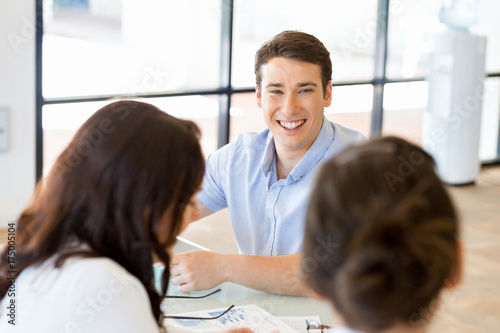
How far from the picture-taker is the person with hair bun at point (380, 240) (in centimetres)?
83

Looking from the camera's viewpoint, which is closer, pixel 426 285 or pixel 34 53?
pixel 426 285

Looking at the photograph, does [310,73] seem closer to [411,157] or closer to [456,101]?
[411,157]

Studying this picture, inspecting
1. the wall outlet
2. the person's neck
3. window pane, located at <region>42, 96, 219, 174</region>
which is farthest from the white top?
the wall outlet

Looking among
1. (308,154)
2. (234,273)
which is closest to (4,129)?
(308,154)

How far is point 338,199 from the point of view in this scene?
33.6 inches

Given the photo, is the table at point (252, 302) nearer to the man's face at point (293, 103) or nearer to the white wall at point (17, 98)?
the man's face at point (293, 103)

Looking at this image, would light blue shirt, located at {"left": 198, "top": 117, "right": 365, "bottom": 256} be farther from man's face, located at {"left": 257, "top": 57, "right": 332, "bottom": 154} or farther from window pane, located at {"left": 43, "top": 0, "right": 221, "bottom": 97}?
window pane, located at {"left": 43, "top": 0, "right": 221, "bottom": 97}

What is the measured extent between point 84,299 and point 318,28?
159 inches

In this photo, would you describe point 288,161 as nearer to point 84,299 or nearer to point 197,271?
point 197,271

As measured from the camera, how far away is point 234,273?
175 centimetres

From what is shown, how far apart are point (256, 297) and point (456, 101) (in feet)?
11.3

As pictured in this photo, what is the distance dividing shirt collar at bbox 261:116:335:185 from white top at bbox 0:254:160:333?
935 mm

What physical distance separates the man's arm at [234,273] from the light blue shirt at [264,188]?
0.78ft

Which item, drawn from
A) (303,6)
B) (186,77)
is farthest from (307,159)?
(303,6)
